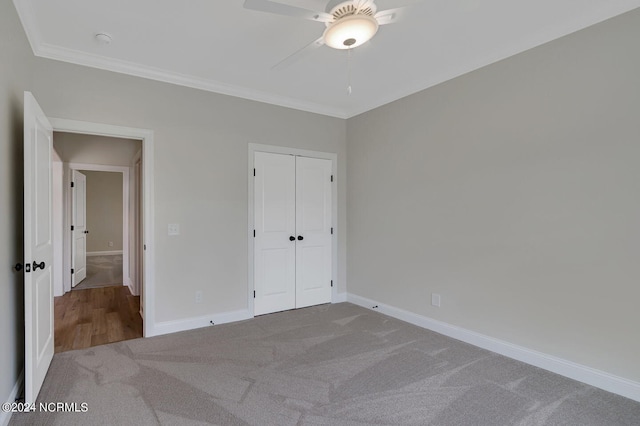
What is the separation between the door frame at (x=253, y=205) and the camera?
4066 millimetres

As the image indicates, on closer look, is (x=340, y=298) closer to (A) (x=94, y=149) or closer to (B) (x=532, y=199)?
(B) (x=532, y=199)

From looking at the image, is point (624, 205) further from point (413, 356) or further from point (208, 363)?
point (208, 363)

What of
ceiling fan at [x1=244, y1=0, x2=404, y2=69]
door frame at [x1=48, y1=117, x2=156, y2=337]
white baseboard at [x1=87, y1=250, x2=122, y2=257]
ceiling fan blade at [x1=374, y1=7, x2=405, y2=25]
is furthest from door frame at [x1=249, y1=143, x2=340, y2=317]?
white baseboard at [x1=87, y1=250, x2=122, y2=257]

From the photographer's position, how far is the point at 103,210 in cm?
948

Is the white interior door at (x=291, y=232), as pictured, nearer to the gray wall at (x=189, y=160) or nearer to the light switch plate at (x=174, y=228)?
the gray wall at (x=189, y=160)

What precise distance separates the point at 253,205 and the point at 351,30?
2499mm

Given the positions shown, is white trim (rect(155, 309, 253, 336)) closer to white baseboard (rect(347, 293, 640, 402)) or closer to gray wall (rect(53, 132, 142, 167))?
white baseboard (rect(347, 293, 640, 402))

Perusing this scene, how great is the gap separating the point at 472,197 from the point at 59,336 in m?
4.48

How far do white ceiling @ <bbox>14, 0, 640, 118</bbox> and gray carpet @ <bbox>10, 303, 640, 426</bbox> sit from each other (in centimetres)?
264

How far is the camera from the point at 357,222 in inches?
185

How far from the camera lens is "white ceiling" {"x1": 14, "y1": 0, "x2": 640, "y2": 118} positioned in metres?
2.38

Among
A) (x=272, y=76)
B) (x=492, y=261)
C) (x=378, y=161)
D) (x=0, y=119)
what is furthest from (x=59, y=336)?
(x=492, y=261)

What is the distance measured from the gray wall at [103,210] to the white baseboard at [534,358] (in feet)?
29.1

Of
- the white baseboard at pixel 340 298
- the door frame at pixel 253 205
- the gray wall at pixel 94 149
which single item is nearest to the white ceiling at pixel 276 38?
→ the door frame at pixel 253 205
